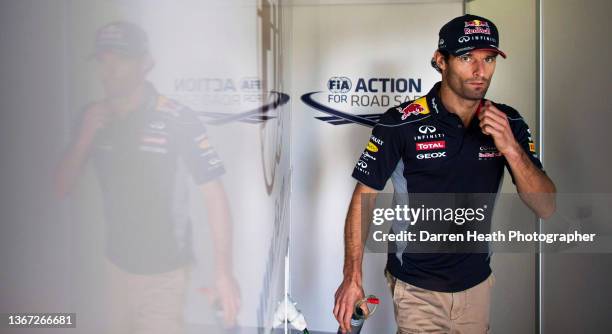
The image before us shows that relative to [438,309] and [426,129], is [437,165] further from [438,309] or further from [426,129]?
[438,309]

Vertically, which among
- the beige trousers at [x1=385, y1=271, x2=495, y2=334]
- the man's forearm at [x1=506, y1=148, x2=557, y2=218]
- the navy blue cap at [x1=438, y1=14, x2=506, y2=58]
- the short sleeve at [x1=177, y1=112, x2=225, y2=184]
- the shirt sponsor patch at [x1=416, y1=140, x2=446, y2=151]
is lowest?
the beige trousers at [x1=385, y1=271, x2=495, y2=334]

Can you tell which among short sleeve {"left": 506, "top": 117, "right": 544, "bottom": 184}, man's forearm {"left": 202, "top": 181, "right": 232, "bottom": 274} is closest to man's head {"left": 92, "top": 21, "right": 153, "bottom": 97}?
man's forearm {"left": 202, "top": 181, "right": 232, "bottom": 274}

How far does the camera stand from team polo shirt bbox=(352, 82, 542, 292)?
72.4 inches

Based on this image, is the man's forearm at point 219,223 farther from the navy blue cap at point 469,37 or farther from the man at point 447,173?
the navy blue cap at point 469,37

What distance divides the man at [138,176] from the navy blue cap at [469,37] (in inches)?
65.3

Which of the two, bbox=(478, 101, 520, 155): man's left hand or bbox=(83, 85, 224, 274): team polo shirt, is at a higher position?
bbox=(478, 101, 520, 155): man's left hand

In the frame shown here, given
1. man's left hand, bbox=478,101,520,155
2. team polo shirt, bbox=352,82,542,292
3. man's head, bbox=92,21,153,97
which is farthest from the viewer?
team polo shirt, bbox=352,82,542,292

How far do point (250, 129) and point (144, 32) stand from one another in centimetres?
53

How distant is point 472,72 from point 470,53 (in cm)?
7

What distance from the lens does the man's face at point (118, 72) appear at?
0.72ft

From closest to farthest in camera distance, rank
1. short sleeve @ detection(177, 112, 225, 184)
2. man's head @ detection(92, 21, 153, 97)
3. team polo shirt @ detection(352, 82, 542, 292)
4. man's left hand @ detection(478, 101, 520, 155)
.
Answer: man's head @ detection(92, 21, 153, 97) → short sleeve @ detection(177, 112, 225, 184) → man's left hand @ detection(478, 101, 520, 155) → team polo shirt @ detection(352, 82, 542, 292)

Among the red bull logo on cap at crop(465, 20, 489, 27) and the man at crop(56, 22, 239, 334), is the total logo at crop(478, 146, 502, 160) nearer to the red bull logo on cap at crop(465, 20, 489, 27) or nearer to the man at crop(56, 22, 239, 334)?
the red bull logo on cap at crop(465, 20, 489, 27)

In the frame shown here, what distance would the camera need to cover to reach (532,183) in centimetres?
182

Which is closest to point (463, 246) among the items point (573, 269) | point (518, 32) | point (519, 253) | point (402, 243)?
point (402, 243)
